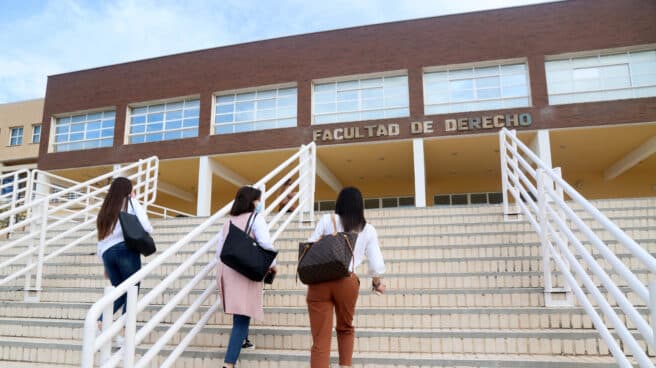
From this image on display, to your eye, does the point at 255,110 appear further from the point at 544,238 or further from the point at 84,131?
the point at 544,238

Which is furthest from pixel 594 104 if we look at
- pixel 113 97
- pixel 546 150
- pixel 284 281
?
pixel 113 97

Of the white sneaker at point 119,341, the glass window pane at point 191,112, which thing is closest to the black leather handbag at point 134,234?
the white sneaker at point 119,341

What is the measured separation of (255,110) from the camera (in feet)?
57.3

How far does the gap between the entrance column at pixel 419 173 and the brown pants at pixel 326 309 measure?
479 inches

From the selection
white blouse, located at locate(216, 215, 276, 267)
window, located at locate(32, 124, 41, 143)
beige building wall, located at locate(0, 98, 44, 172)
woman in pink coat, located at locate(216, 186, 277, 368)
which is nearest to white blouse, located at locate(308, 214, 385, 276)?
white blouse, located at locate(216, 215, 276, 267)

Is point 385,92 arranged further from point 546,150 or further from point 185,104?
point 185,104

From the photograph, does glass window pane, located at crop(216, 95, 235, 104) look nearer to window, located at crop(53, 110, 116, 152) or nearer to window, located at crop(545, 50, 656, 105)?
window, located at crop(53, 110, 116, 152)

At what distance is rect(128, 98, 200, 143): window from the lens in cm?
1808

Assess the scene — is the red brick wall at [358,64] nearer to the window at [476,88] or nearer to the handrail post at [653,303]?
the window at [476,88]

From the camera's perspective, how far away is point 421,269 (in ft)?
16.6

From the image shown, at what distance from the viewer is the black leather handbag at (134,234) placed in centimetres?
395

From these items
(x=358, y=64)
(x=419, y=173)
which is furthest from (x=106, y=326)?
(x=358, y=64)

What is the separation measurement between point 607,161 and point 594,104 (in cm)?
479

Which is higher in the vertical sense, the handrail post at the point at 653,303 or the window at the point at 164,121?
the window at the point at 164,121
